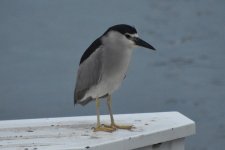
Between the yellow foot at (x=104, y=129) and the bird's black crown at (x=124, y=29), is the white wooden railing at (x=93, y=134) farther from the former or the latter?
the bird's black crown at (x=124, y=29)

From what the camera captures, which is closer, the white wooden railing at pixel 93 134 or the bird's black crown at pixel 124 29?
the white wooden railing at pixel 93 134

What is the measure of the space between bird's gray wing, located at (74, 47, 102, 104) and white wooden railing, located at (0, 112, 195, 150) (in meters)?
0.12

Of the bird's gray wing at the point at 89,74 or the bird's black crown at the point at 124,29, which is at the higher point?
the bird's black crown at the point at 124,29

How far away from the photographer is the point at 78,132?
1.77m

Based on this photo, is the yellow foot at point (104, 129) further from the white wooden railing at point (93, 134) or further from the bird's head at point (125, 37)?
the bird's head at point (125, 37)

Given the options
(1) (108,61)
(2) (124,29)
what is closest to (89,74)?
(1) (108,61)

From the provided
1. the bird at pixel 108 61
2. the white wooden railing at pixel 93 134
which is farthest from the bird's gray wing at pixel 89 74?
the white wooden railing at pixel 93 134


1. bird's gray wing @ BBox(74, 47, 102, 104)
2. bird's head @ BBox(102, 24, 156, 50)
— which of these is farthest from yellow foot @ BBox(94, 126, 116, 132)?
bird's head @ BBox(102, 24, 156, 50)

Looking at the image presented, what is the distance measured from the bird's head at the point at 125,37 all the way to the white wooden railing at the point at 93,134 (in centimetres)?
27

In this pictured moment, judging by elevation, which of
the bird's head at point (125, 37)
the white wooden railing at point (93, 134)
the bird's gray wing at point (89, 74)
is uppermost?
the bird's head at point (125, 37)

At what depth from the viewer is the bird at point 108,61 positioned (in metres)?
1.74

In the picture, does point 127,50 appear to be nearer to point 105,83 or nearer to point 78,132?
point 105,83

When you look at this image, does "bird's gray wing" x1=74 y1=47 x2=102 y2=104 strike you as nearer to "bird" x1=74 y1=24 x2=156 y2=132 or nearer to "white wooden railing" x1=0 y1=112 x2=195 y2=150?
"bird" x1=74 y1=24 x2=156 y2=132

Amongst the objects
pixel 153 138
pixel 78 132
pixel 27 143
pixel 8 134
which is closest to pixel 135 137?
pixel 153 138
